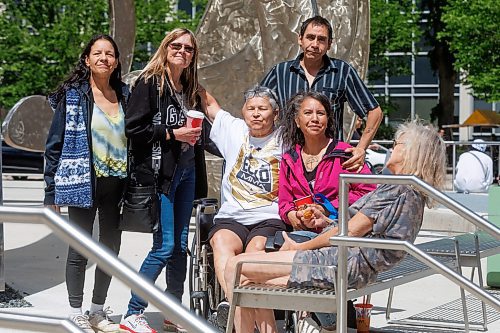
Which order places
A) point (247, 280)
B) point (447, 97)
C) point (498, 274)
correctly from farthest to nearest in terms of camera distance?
point (447, 97)
point (498, 274)
point (247, 280)

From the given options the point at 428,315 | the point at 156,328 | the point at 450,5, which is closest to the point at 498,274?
the point at 428,315

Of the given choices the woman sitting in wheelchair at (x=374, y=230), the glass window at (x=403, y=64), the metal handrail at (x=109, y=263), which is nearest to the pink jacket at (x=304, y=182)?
the woman sitting in wheelchair at (x=374, y=230)

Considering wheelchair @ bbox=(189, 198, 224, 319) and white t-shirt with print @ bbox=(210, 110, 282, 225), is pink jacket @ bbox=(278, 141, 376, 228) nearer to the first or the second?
white t-shirt with print @ bbox=(210, 110, 282, 225)

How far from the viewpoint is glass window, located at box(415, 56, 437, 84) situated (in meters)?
38.5

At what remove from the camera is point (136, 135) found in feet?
17.2

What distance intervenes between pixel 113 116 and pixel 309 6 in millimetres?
4566

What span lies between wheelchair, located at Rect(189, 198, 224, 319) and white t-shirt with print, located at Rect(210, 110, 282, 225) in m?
0.12

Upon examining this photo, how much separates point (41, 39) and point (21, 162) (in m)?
5.43

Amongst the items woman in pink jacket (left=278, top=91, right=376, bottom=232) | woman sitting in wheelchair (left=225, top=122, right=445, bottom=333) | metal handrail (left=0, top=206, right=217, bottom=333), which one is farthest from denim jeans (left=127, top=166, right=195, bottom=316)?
metal handrail (left=0, top=206, right=217, bottom=333)

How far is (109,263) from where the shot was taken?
251 centimetres

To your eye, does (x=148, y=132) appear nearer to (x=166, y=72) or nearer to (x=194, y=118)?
(x=194, y=118)

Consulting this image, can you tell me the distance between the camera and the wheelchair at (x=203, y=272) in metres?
5.09

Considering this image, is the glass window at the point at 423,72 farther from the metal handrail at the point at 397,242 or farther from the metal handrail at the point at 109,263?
the metal handrail at the point at 109,263

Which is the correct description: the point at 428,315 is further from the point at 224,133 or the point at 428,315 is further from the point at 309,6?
the point at 309,6
